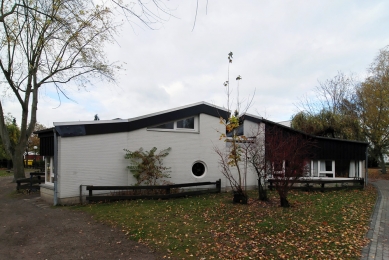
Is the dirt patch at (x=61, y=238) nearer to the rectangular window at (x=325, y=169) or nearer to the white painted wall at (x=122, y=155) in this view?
the white painted wall at (x=122, y=155)

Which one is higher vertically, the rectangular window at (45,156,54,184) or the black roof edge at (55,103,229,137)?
the black roof edge at (55,103,229,137)

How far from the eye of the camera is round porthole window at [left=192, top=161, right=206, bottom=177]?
49.4 feet

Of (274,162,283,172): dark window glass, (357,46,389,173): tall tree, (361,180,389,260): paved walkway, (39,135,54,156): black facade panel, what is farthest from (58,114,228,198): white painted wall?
(357,46,389,173): tall tree

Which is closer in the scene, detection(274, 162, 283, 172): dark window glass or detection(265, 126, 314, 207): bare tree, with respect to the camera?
detection(265, 126, 314, 207): bare tree

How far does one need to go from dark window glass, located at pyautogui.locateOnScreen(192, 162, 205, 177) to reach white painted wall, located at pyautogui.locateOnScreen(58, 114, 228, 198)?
12.3 inches

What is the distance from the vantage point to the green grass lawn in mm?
5766

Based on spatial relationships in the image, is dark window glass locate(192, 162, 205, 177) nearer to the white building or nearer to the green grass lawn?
the white building

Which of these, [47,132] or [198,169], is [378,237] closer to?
[198,169]

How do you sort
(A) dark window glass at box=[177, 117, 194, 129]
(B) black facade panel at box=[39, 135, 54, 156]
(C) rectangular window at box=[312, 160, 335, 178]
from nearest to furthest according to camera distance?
(B) black facade panel at box=[39, 135, 54, 156]
(A) dark window glass at box=[177, 117, 194, 129]
(C) rectangular window at box=[312, 160, 335, 178]

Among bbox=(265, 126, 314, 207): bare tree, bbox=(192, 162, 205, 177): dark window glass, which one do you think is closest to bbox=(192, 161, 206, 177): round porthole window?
bbox=(192, 162, 205, 177): dark window glass

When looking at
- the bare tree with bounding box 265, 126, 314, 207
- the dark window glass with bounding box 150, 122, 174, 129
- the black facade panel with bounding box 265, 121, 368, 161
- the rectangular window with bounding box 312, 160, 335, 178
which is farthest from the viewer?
the rectangular window with bounding box 312, 160, 335, 178

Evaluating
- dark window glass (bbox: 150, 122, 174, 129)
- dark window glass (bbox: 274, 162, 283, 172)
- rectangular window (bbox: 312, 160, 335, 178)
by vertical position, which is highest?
dark window glass (bbox: 150, 122, 174, 129)

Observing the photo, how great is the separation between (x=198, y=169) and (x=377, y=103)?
20389 mm

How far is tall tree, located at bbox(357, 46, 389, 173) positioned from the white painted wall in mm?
18556
